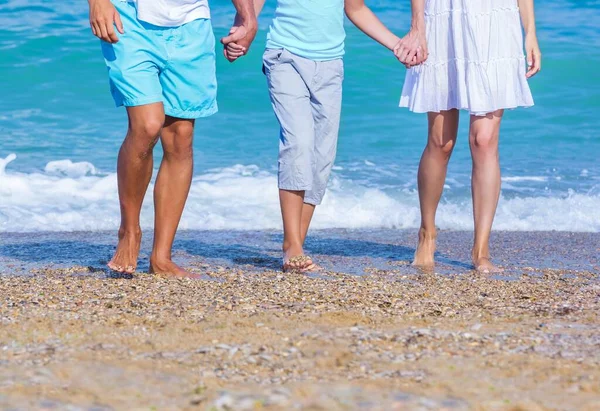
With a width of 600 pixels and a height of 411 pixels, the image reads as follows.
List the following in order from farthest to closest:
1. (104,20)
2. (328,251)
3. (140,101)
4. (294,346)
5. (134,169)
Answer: (328,251) → (134,169) → (140,101) → (104,20) → (294,346)

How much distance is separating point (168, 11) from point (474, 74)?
1526 millimetres

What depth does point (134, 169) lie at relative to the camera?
4066 mm

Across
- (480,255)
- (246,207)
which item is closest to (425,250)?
(480,255)

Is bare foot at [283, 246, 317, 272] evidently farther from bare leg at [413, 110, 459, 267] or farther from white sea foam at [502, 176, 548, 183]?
white sea foam at [502, 176, 548, 183]

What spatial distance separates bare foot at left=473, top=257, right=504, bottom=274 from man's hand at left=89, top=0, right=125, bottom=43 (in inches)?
83.0

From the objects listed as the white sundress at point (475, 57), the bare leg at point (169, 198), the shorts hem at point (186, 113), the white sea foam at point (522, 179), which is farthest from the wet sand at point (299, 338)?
the white sea foam at point (522, 179)

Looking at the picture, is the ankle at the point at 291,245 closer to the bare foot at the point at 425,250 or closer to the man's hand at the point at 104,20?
the bare foot at the point at 425,250

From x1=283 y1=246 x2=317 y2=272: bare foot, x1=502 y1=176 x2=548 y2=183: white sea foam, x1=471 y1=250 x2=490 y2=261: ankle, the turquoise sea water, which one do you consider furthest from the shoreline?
x1=502 y1=176 x2=548 y2=183: white sea foam

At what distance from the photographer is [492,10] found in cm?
457

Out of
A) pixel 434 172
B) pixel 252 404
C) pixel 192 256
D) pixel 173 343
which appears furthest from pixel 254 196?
pixel 252 404

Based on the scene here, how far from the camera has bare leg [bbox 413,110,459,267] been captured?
4.76 meters

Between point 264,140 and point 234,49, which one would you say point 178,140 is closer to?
point 234,49

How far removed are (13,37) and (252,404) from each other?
12403 mm

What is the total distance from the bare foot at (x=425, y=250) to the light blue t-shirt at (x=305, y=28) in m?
1.06
